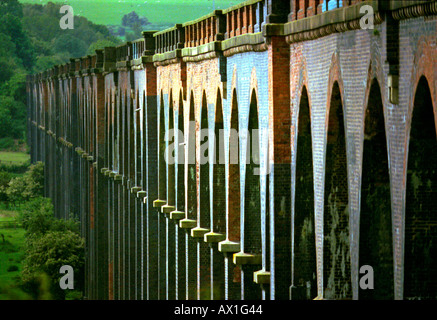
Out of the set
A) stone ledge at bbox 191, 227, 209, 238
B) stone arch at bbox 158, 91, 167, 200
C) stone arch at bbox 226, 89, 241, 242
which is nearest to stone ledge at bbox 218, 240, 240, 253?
stone arch at bbox 226, 89, 241, 242

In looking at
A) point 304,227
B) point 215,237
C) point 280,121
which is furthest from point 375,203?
point 215,237

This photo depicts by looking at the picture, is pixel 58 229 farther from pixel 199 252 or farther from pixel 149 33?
pixel 199 252

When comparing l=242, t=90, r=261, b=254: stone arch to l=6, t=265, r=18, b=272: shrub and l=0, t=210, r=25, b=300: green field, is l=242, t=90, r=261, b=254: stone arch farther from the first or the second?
l=6, t=265, r=18, b=272: shrub

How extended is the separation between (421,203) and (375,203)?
1.92 m

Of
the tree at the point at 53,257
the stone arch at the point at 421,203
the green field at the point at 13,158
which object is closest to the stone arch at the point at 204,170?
the stone arch at the point at 421,203

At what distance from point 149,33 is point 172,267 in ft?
26.2

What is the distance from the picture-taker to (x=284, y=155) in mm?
19281

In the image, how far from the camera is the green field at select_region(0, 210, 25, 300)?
60.0m

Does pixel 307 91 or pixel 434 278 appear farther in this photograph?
pixel 307 91

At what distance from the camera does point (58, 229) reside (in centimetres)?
5847

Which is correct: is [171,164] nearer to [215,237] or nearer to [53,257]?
[215,237]

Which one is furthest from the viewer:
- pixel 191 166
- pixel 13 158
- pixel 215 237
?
pixel 13 158
